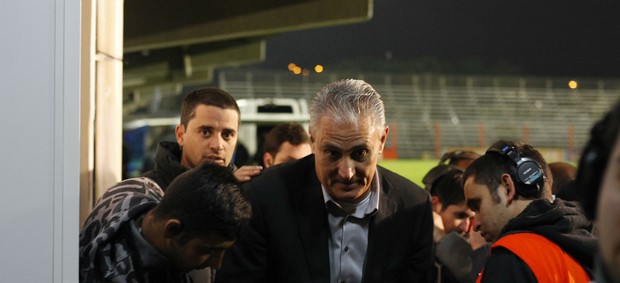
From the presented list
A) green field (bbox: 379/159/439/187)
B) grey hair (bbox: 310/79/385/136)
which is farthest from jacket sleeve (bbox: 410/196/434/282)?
green field (bbox: 379/159/439/187)

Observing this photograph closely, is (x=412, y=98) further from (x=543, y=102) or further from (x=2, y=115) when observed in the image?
(x=2, y=115)

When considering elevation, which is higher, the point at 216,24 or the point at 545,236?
the point at 216,24

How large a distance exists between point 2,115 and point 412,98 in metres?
38.6

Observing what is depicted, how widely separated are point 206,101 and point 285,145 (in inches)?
61.8

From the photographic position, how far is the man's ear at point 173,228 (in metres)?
2.17

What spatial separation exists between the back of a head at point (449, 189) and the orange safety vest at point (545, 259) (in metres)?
1.87

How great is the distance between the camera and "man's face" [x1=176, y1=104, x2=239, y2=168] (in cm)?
337

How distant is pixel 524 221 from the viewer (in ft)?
7.95

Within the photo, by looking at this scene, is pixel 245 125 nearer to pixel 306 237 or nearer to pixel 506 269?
pixel 306 237

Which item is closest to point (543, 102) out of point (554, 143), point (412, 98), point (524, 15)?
point (554, 143)

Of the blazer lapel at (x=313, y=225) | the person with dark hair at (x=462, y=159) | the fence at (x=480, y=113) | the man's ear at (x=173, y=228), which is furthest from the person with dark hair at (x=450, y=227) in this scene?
the fence at (x=480, y=113)

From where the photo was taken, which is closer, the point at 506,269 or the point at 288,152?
the point at 506,269

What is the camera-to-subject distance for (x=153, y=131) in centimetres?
1627

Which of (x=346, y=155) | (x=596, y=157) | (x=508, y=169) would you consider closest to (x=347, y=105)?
(x=346, y=155)
